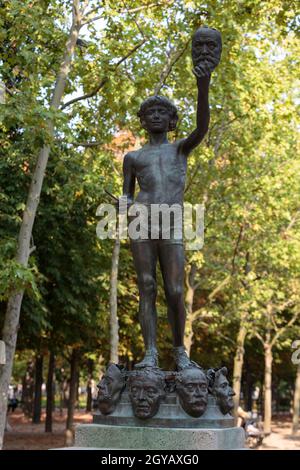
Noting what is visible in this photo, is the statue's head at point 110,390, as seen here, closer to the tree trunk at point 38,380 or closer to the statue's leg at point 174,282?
the statue's leg at point 174,282

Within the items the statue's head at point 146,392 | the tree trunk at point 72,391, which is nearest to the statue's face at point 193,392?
the statue's head at point 146,392

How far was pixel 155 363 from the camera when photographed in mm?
7262

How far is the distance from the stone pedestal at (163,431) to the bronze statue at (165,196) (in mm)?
484

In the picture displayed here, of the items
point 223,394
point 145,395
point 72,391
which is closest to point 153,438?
point 145,395

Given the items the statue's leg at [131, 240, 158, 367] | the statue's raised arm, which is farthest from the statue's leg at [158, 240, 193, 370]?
the statue's raised arm

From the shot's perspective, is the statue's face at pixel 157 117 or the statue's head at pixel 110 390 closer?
the statue's head at pixel 110 390

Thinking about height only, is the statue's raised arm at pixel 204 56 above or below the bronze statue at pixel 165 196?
above

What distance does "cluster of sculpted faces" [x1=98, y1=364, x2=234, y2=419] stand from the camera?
22.2 ft

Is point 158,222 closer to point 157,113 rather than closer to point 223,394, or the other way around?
point 157,113

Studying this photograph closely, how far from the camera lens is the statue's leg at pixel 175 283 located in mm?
7516

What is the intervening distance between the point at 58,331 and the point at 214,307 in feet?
18.6

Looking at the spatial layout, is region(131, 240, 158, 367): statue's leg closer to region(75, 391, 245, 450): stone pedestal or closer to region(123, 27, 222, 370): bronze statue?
region(123, 27, 222, 370): bronze statue

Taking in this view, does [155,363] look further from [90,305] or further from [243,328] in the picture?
[243,328]
